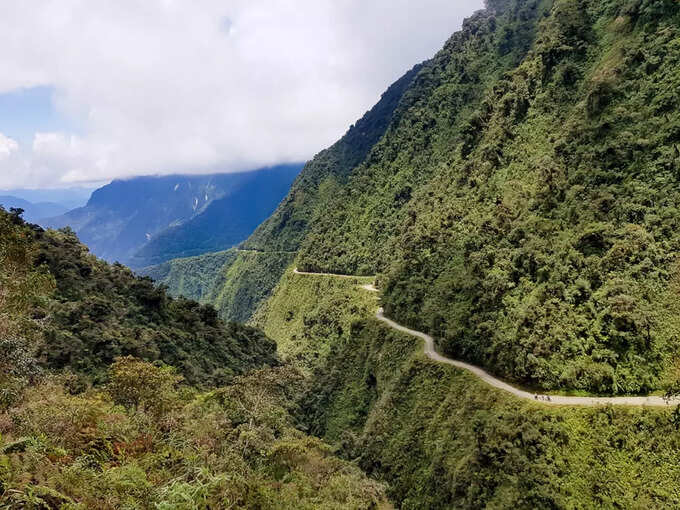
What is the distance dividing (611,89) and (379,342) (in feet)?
161

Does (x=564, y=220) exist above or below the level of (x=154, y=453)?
below

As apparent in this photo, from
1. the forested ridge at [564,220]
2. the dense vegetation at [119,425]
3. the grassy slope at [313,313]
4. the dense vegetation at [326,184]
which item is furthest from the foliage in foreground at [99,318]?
the dense vegetation at [326,184]

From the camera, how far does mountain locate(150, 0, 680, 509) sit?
37.2m

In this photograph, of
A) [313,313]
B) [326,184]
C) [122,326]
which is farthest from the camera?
[326,184]

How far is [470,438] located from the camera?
146 feet

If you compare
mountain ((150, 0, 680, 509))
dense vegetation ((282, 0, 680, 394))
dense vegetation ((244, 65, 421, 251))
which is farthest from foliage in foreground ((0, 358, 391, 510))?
dense vegetation ((244, 65, 421, 251))

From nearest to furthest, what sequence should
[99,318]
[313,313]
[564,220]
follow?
[564,220] < [99,318] < [313,313]

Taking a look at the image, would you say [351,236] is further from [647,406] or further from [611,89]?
[647,406]

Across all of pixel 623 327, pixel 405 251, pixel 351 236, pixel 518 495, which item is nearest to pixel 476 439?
pixel 518 495

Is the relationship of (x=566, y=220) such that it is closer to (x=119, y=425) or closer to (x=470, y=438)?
(x=470, y=438)

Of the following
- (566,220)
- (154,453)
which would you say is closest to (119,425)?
(154,453)

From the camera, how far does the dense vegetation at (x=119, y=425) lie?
15.0 m

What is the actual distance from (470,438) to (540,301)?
649 inches

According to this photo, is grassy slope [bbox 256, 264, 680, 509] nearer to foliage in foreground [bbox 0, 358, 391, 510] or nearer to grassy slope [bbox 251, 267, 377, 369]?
grassy slope [bbox 251, 267, 377, 369]
